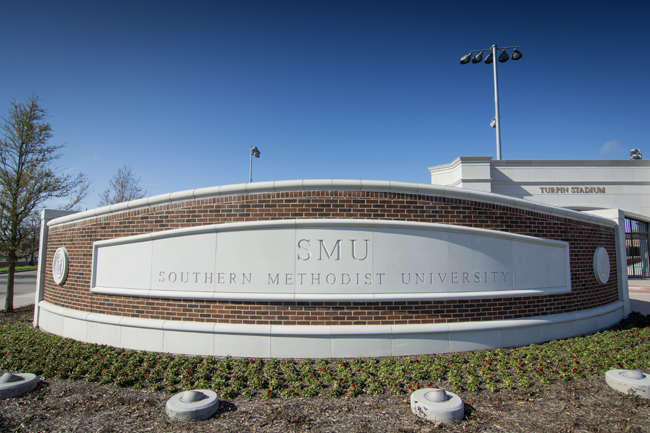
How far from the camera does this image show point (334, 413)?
368 centimetres

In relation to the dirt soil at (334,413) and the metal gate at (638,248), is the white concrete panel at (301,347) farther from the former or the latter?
the metal gate at (638,248)

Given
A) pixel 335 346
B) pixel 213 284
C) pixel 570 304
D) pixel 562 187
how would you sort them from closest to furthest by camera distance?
pixel 335 346 → pixel 213 284 → pixel 570 304 → pixel 562 187

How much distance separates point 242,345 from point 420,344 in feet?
9.10

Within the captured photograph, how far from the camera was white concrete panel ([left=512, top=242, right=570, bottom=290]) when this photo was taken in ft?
20.4

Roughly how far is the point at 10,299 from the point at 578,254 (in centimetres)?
1561

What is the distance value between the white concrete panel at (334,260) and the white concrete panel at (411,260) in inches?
7.0

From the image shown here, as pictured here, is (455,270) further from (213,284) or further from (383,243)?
(213,284)

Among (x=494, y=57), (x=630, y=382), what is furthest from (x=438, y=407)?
(x=494, y=57)

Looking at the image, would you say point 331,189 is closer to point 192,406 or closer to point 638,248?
point 192,406

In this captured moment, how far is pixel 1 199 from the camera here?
1074 cm

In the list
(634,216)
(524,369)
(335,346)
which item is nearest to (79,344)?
(335,346)

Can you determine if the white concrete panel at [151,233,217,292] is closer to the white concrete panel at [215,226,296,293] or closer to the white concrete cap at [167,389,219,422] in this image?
the white concrete panel at [215,226,296,293]

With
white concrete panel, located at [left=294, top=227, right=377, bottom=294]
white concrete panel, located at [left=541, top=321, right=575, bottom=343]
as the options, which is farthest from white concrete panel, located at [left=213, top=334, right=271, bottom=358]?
white concrete panel, located at [left=541, top=321, right=575, bottom=343]

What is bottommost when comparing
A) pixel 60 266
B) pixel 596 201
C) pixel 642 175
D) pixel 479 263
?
pixel 60 266
